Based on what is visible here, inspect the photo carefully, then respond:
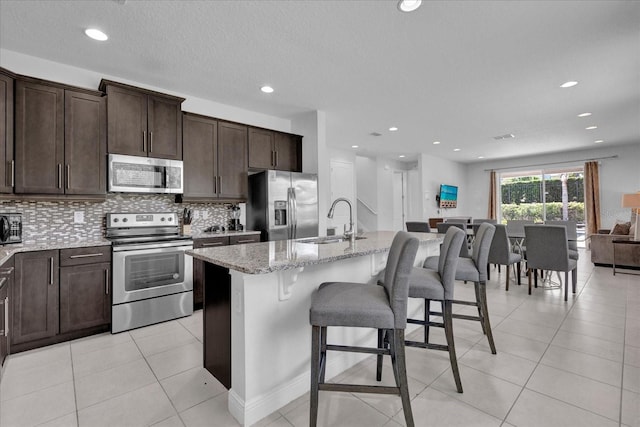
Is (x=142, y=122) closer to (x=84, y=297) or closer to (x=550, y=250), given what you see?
(x=84, y=297)

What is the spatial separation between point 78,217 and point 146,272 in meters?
0.94

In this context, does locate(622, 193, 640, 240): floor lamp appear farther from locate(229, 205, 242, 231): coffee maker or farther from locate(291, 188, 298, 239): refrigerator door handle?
locate(229, 205, 242, 231): coffee maker

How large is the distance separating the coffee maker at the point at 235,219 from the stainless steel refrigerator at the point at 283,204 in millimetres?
152

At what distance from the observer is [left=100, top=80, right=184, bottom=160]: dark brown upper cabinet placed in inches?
121

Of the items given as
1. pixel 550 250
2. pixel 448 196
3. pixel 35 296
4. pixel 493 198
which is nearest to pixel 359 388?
pixel 35 296

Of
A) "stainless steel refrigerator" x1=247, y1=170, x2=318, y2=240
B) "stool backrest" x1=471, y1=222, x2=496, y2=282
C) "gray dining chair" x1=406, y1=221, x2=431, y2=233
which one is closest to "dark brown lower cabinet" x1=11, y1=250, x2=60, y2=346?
"stainless steel refrigerator" x1=247, y1=170, x2=318, y2=240

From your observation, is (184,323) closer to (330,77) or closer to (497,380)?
(497,380)

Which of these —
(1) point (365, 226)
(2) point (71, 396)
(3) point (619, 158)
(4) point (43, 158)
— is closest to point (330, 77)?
(4) point (43, 158)

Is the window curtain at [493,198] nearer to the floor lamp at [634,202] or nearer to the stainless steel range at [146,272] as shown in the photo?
the floor lamp at [634,202]

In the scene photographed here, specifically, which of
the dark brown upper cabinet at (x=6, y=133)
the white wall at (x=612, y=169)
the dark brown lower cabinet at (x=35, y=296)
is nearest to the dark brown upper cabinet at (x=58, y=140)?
the dark brown upper cabinet at (x=6, y=133)

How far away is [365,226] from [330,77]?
17.9ft

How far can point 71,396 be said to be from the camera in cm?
189

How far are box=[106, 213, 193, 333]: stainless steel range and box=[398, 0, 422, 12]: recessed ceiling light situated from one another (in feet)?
9.71

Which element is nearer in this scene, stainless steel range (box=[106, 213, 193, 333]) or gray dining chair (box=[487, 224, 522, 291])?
stainless steel range (box=[106, 213, 193, 333])
